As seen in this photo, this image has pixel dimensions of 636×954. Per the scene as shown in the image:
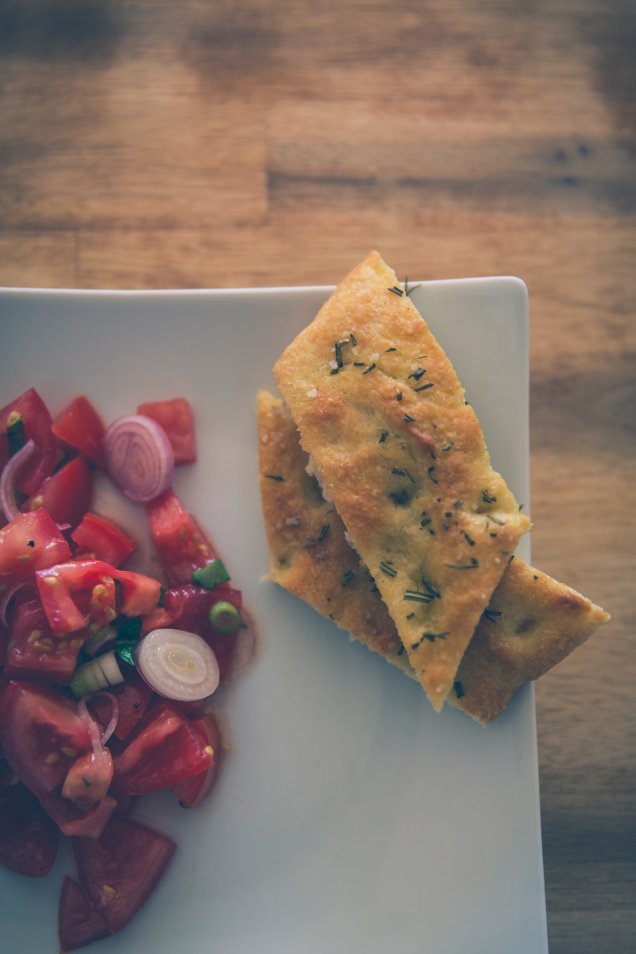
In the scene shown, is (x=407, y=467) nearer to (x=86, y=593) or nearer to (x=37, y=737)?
(x=86, y=593)

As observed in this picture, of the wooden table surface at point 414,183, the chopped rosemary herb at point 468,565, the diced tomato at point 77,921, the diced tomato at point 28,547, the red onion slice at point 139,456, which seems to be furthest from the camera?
the wooden table surface at point 414,183

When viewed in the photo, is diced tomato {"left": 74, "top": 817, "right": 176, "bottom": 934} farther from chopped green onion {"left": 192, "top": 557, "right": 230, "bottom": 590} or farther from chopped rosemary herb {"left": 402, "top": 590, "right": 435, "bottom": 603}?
chopped rosemary herb {"left": 402, "top": 590, "right": 435, "bottom": 603}

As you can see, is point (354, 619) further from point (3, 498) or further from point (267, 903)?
point (3, 498)

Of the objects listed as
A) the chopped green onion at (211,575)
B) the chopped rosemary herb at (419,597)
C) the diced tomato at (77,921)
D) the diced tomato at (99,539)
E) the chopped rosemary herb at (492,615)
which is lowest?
the diced tomato at (77,921)

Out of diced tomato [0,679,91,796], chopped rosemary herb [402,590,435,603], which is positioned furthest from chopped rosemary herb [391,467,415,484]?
diced tomato [0,679,91,796]

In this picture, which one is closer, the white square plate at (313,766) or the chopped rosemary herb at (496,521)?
the chopped rosemary herb at (496,521)

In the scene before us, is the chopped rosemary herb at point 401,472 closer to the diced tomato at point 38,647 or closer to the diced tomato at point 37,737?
the diced tomato at point 38,647

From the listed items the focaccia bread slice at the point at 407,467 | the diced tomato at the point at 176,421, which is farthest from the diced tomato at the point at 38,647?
the focaccia bread slice at the point at 407,467
